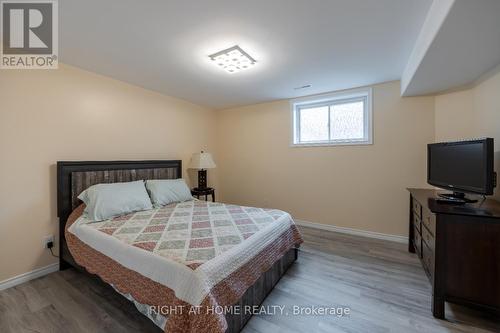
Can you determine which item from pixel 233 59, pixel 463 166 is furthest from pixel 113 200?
pixel 463 166

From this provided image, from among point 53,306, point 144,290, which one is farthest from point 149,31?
point 53,306

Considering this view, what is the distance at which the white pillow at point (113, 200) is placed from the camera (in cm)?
211

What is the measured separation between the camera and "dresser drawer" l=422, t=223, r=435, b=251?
1.67 metres

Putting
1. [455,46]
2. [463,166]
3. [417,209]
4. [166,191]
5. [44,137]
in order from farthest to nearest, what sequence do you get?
[166,191], [417,209], [44,137], [463,166], [455,46]

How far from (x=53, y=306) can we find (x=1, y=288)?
696 millimetres

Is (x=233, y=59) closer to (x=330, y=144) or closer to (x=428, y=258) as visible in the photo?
(x=330, y=144)

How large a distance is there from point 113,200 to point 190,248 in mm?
1275

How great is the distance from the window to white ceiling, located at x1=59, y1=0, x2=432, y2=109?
37 centimetres

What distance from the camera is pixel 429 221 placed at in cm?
177

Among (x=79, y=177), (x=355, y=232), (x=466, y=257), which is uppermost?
(x=79, y=177)

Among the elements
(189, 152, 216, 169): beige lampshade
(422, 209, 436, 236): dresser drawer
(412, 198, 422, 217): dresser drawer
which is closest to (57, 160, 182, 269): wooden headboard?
(189, 152, 216, 169): beige lampshade

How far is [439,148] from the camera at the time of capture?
2.18m

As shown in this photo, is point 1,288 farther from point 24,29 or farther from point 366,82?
point 366,82

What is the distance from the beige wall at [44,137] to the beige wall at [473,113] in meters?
4.03
